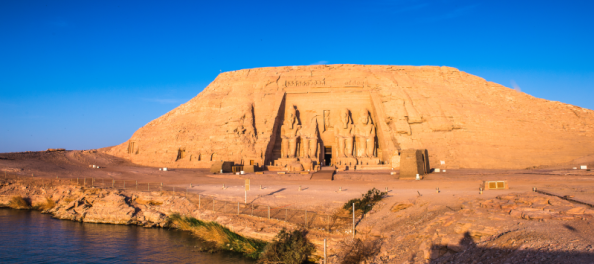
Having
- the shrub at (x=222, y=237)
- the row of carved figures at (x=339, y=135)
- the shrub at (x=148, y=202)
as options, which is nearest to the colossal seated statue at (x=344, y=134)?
the row of carved figures at (x=339, y=135)

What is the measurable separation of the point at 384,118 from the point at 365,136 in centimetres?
206

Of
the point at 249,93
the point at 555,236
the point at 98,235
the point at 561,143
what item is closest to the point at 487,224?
the point at 555,236

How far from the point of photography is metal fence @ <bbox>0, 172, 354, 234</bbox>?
11150 millimetres

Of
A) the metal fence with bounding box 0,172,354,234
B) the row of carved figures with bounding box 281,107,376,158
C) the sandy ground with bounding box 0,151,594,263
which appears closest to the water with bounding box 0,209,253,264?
the metal fence with bounding box 0,172,354,234

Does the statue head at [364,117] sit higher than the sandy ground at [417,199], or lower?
higher

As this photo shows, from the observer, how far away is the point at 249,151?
2883 cm

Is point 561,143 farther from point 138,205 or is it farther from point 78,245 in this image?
point 78,245

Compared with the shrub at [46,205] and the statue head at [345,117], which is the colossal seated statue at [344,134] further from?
the shrub at [46,205]

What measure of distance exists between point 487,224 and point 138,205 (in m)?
14.5

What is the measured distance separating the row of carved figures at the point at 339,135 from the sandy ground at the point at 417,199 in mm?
6996

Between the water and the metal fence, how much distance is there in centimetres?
155

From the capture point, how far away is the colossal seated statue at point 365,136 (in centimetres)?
3033

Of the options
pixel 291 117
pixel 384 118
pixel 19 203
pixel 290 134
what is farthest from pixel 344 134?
pixel 19 203

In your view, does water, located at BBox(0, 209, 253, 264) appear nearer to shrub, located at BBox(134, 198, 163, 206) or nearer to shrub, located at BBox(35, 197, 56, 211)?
shrub, located at BBox(134, 198, 163, 206)
